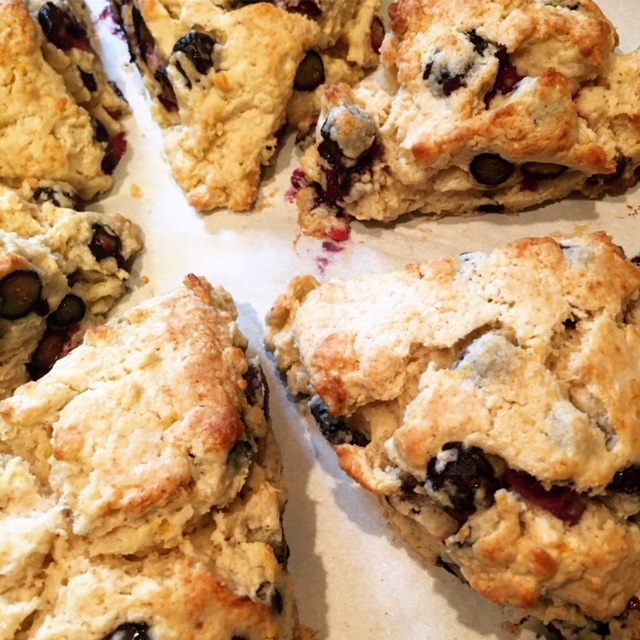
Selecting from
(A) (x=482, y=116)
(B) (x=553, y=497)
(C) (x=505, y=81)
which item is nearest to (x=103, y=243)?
(A) (x=482, y=116)

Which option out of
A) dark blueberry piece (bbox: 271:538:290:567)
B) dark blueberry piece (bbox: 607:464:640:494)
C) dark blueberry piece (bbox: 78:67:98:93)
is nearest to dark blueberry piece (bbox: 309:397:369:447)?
dark blueberry piece (bbox: 271:538:290:567)

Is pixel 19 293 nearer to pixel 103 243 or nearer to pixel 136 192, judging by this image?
pixel 103 243

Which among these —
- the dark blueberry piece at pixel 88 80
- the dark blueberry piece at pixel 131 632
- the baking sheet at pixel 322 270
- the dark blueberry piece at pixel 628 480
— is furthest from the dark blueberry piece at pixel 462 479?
the dark blueberry piece at pixel 88 80

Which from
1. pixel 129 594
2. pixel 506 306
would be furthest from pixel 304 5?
pixel 129 594

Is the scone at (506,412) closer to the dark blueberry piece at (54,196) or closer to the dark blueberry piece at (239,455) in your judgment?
the dark blueberry piece at (239,455)

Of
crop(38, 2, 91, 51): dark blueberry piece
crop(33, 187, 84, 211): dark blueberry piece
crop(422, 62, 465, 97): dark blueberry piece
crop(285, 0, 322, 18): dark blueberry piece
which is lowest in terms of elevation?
crop(33, 187, 84, 211): dark blueberry piece

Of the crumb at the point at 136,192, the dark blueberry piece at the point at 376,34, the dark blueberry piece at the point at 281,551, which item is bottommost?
the dark blueberry piece at the point at 281,551

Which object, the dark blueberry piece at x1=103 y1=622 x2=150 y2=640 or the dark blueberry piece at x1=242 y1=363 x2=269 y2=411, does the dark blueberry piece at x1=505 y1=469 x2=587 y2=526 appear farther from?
the dark blueberry piece at x1=103 y1=622 x2=150 y2=640
